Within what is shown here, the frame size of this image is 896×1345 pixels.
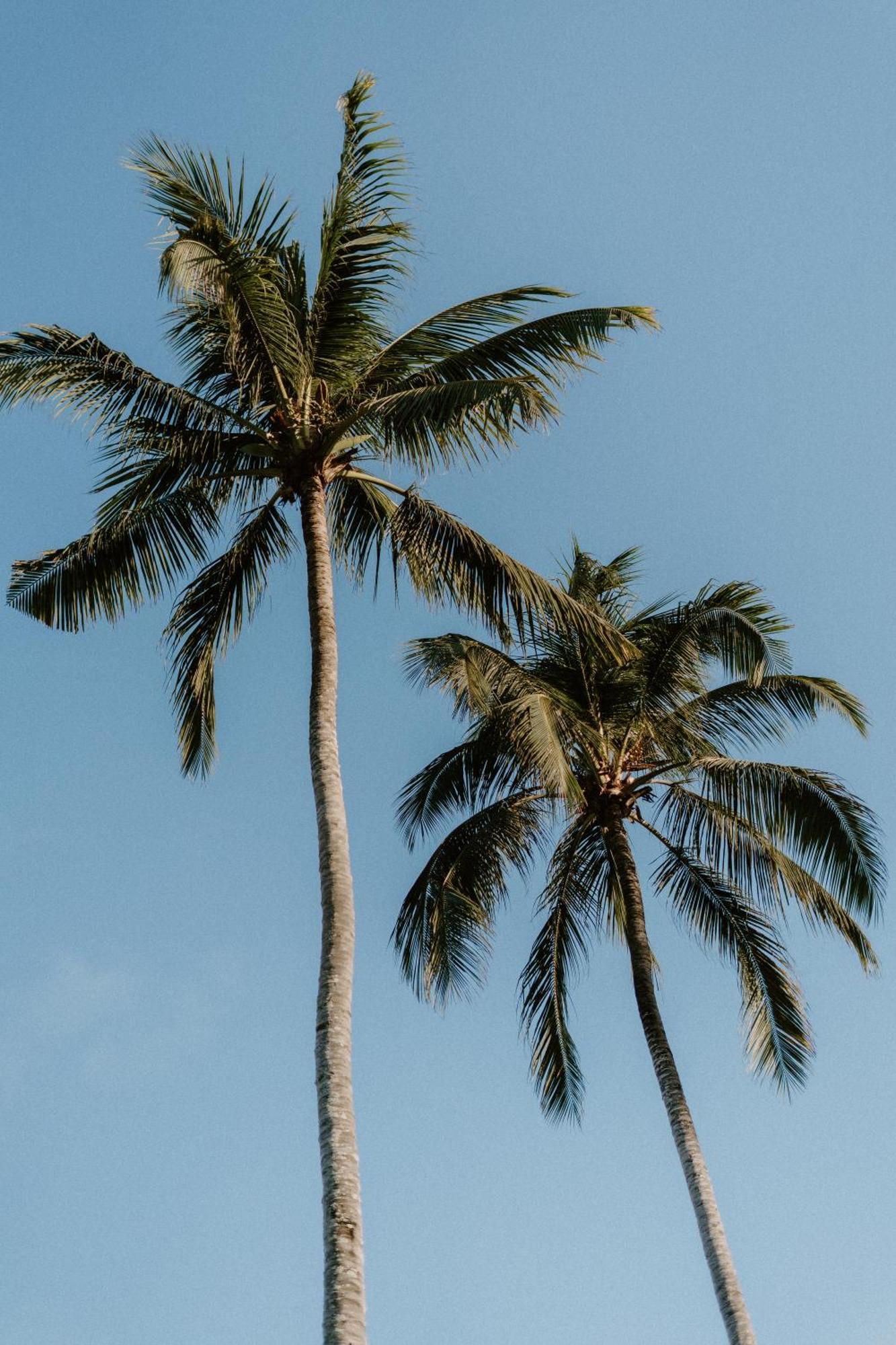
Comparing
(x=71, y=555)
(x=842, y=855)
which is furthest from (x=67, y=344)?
(x=842, y=855)

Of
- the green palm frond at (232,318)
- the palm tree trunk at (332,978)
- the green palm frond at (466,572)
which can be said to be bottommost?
the palm tree trunk at (332,978)

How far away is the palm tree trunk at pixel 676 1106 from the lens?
13445 millimetres

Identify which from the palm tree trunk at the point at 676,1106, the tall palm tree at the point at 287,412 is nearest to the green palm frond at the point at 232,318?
the tall palm tree at the point at 287,412

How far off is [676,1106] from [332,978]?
6102mm

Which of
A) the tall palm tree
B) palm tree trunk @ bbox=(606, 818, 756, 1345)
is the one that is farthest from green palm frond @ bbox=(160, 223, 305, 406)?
palm tree trunk @ bbox=(606, 818, 756, 1345)

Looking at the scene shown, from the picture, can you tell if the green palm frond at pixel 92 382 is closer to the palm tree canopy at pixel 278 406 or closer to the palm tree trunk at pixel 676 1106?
the palm tree canopy at pixel 278 406

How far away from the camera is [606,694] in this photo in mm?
16953

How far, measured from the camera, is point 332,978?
1013 centimetres

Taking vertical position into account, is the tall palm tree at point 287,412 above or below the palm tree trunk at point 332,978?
above

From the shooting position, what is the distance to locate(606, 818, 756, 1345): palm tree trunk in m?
13.4

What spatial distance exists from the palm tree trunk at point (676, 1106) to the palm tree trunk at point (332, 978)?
5253mm

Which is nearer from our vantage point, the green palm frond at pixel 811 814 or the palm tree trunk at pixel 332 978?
the palm tree trunk at pixel 332 978

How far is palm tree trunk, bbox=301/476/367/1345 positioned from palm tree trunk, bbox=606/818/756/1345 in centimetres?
525

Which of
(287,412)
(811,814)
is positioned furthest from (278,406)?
(811,814)
